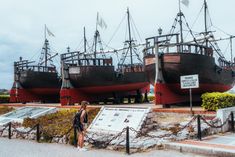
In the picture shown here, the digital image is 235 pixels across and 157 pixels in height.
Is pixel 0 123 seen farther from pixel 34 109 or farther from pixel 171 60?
pixel 171 60

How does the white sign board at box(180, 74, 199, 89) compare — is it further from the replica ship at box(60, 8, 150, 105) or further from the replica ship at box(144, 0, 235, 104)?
the replica ship at box(60, 8, 150, 105)

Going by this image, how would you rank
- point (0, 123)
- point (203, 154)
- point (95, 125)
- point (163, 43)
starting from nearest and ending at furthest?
1. point (203, 154)
2. point (95, 125)
3. point (0, 123)
4. point (163, 43)

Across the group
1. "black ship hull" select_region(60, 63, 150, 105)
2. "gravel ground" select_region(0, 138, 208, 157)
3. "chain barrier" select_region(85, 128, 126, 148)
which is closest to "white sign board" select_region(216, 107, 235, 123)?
"gravel ground" select_region(0, 138, 208, 157)

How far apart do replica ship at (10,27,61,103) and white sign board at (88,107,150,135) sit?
16.0 meters

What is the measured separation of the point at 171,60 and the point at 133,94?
A: 9.85 meters

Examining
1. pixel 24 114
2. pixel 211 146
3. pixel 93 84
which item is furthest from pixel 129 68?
pixel 211 146

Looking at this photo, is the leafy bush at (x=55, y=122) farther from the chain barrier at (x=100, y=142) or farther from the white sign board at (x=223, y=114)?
the white sign board at (x=223, y=114)

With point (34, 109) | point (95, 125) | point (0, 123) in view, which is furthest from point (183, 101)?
point (0, 123)

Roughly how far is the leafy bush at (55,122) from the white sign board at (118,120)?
3.41 feet

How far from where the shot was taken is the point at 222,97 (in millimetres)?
12680

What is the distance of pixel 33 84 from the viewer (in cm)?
2745

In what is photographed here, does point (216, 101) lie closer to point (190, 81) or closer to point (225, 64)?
point (190, 81)

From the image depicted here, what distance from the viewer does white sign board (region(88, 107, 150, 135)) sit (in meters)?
11.5

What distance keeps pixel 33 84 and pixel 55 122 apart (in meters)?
14.1
